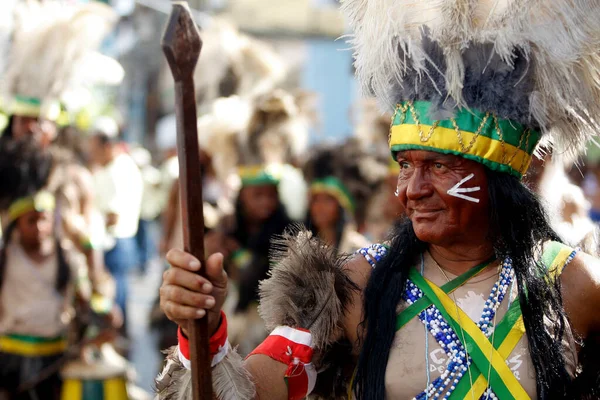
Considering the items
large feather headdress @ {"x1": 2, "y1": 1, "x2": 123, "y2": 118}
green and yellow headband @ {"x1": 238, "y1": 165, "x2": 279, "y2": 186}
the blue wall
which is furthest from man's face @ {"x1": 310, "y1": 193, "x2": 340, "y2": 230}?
the blue wall

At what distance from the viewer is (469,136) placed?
2822 millimetres

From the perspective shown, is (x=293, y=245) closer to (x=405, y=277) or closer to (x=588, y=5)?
(x=405, y=277)

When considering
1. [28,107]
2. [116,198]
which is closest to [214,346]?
[28,107]

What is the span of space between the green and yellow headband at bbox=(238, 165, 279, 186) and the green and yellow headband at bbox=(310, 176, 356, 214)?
0.39 m

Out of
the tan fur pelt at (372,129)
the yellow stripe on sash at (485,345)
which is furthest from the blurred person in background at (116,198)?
the yellow stripe on sash at (485,345)

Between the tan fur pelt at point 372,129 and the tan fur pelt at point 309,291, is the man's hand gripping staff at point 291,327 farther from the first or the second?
the tan fur pelt at point 372,129

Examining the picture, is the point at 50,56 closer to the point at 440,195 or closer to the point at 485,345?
the point at 440,195

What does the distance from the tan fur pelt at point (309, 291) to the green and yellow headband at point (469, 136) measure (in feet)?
Answer: 1.52

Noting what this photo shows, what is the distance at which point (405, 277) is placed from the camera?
9.77ft

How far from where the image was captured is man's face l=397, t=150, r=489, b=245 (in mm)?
2850

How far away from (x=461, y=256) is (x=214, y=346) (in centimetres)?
90

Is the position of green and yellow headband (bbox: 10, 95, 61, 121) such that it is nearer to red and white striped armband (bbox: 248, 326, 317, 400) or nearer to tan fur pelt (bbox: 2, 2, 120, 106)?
tan fur pelt (bbox: 2, 2, 120, 106)

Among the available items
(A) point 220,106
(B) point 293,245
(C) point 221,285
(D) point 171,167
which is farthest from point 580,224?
(D) point 171,167

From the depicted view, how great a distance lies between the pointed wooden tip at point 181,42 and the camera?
92.0 inches
